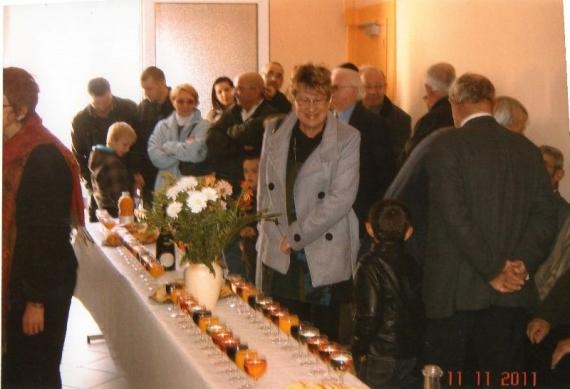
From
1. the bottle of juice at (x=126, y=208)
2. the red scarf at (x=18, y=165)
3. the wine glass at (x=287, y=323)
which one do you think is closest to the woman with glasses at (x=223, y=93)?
the bottle of juice at (x=126, y=208)

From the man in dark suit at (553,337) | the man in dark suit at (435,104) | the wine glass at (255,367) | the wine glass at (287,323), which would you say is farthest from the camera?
the man in dark suit at (435,104)

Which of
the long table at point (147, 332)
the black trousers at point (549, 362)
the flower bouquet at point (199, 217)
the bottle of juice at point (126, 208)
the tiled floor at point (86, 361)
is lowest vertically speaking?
the tiled floor at point (86, 361)

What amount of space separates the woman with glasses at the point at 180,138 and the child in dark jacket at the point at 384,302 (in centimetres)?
99

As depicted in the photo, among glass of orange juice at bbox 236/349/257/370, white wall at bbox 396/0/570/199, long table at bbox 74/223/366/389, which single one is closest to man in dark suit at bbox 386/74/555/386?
white wall at bbox 396/0/570/199

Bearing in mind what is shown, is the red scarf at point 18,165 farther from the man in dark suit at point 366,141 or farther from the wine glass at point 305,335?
the man in dark suit at point 366,141

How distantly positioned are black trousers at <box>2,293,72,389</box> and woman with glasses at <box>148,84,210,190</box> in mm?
781

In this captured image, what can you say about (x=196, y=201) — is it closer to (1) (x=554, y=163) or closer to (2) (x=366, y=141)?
(2) (x=366, y=141)

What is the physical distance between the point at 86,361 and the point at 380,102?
4.32ft

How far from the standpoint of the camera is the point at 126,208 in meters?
3.45

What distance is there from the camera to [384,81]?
3.45 meters

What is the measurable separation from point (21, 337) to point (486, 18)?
5.68 ft

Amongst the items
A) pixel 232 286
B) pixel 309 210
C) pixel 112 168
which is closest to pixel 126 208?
pixel 112 168

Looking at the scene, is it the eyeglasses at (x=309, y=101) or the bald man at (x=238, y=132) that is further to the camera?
the bald man at (x=238, y=132)

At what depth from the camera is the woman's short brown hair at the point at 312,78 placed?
2.82m
